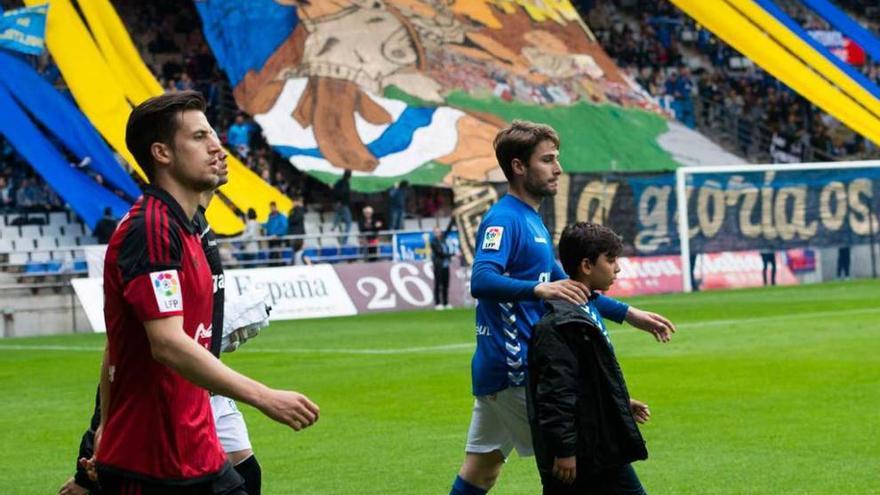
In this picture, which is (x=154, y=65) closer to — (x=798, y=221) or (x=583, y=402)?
(x=798, y=221)

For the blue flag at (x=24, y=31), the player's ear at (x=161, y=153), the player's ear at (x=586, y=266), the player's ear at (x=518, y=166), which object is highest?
the blue flag at (x=24, y=31)

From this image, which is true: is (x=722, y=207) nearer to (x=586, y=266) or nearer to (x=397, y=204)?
(x=397, y=204)

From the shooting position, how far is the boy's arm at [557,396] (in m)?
6.65

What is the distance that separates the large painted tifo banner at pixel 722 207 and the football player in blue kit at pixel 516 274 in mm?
28789

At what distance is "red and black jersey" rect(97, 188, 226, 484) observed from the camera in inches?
207

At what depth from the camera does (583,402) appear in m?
6.77

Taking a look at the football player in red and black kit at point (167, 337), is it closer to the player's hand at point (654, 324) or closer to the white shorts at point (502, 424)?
the white shorts at point (502, 424)

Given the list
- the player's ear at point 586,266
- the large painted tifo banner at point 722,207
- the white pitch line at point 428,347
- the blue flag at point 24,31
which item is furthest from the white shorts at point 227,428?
the large painted tifo banner at point 722,207

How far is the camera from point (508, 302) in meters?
7.79

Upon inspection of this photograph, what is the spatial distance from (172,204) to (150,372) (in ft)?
1.77

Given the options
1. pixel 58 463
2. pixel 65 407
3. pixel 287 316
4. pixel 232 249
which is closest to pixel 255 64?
pixel 232 249

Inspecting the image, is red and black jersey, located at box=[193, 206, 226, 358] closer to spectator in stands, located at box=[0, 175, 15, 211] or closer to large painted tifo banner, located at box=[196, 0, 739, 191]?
spectator in stands, located at box=[0, 175, 15, 211]

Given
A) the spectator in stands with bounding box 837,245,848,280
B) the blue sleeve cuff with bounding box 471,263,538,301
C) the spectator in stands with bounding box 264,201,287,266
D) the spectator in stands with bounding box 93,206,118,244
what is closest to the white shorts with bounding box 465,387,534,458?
the blue sleeve cuff with bounding box 471,263,538,301

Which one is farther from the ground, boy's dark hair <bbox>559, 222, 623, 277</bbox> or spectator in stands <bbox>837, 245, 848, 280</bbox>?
boy's dark hair <bbox>559, 222, 623, 277</bbox>
